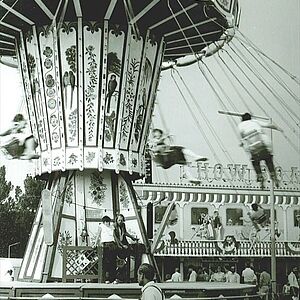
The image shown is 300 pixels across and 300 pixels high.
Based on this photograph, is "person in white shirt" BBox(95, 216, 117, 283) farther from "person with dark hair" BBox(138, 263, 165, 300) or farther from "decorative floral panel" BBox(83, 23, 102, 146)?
"person with dark hair" BBox(138, 263, 165, 300)

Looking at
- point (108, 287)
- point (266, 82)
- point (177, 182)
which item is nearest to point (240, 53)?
point (266, 82)

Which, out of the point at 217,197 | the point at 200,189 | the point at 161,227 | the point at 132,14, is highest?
the point at 132,14

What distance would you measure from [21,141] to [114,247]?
1340 mm

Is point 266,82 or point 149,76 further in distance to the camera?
point 149,76

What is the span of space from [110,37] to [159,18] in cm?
48

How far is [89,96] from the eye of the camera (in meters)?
5.69

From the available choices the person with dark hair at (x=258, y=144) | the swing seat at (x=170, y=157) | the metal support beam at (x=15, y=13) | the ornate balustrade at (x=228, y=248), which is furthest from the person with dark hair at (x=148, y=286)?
the metal support beam at (x=15, y=13)

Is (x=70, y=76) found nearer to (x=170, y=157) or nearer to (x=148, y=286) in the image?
(x=170, y=157)

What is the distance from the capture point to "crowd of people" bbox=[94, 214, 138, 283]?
514 centimetres

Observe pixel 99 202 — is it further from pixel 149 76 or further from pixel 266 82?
pixel 266 82

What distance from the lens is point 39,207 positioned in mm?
5844

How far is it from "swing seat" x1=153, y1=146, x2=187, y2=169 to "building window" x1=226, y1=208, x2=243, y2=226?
0.80 meters

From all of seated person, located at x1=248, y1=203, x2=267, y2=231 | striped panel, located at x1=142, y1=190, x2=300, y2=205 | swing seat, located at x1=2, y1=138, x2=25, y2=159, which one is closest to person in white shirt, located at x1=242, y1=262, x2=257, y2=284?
seated person, located at x1=248, y1=203, x2=267, y2=231

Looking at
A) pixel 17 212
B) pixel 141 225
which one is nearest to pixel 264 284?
pixel 141 225
